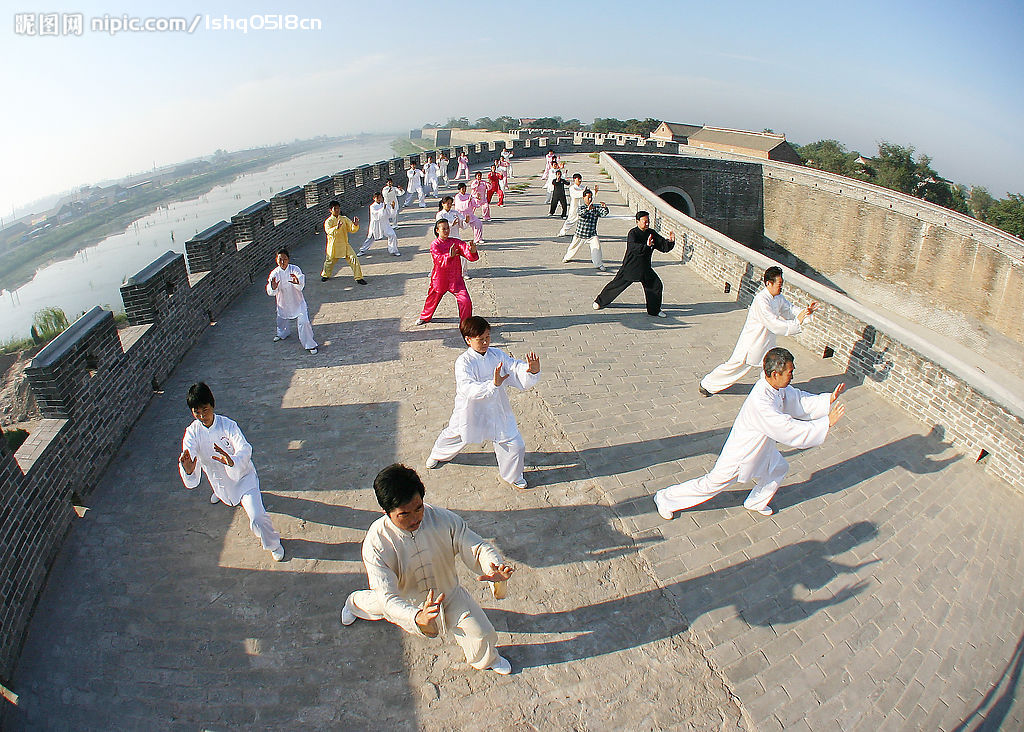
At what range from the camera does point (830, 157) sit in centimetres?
6034

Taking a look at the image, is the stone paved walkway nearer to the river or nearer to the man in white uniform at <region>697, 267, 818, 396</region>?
the man in white uniform at <region>697, 267, 818, 396</region>

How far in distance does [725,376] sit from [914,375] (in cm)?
196

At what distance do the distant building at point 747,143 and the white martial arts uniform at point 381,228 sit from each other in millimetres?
40364

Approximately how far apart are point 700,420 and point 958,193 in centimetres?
5848

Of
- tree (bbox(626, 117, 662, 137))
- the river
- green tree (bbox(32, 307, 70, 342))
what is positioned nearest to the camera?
green tree (bbox(32, 307, 70, 342))

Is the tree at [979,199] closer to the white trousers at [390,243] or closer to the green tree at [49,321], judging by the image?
the white trousers at [390,243]

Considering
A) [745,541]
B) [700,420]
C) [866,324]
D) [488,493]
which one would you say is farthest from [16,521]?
[866,324]

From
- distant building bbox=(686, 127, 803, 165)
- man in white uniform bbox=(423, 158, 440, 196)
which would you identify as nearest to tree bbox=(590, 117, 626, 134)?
distant building bbox=(686, 127, 803, 165)

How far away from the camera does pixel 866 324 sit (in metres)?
6.64

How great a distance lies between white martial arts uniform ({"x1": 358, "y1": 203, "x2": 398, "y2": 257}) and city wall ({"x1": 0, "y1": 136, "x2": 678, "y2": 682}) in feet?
9.15

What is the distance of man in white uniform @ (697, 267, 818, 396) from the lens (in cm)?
610

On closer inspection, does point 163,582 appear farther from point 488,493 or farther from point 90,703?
point 488,493

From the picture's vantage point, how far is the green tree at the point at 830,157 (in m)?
55.4

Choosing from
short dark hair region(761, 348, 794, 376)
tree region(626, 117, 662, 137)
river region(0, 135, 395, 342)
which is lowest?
river region(0, 135, 395, 342)
